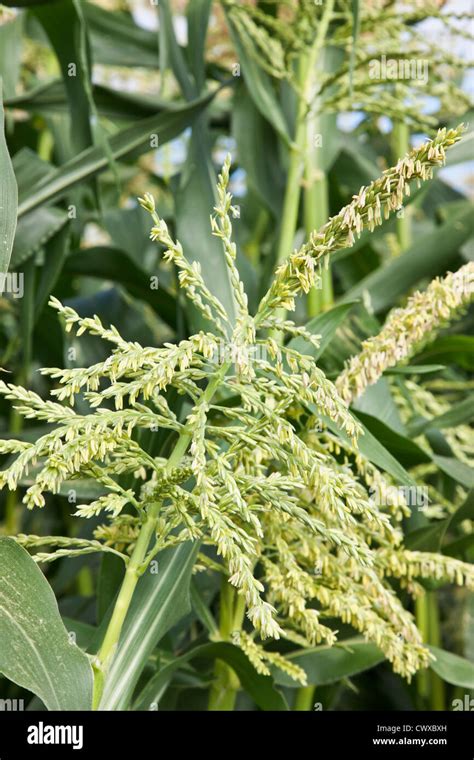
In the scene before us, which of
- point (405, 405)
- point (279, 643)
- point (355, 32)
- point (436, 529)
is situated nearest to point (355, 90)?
point (355, 32)

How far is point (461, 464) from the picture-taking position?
0.94 metres

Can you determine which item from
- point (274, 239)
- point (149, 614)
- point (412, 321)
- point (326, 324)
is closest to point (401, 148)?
point (274, 239)

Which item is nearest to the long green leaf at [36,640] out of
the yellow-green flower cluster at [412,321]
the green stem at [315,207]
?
the yellow-green flower cluster at [412,321]

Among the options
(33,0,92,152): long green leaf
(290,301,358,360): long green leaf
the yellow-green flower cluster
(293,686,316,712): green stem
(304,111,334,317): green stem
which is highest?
(33,0,92,152): long green leaf

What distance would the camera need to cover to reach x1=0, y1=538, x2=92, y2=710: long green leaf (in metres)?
0.59

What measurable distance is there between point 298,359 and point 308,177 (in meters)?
0.63

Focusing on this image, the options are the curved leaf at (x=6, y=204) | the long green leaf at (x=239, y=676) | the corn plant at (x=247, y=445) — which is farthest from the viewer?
the long green leaf at (x=239, y=676)

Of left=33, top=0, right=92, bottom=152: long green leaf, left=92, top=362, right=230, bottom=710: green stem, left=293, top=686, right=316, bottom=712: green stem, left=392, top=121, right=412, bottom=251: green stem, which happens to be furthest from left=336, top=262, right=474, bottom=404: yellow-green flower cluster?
left=392, top=121, right=412, bottom=251: green stem

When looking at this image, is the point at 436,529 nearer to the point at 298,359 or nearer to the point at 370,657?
the point at 370,657

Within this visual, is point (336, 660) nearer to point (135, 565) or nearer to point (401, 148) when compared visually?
point (135, 565)

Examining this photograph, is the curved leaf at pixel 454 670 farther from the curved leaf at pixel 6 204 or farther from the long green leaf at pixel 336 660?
the curved leaf at pixel 6 204

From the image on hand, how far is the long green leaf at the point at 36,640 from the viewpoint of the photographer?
1.95 ft

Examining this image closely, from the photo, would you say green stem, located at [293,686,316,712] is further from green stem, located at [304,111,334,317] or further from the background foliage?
green stem, located at [304,111,334,317]

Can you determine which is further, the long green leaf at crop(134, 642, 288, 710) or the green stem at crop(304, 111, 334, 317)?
the green stem at crop(304, 111, 334, 317)
